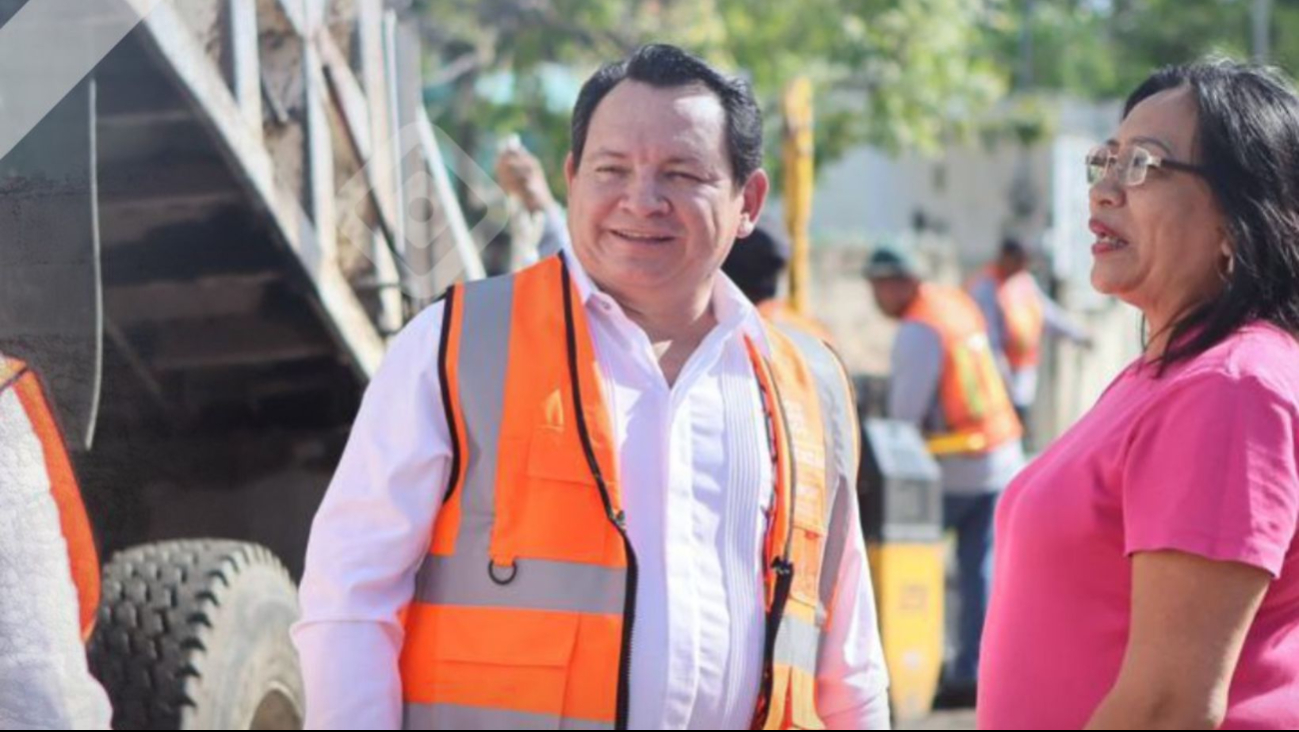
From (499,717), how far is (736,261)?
9.84ft

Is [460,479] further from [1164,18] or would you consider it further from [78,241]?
[1164,18]

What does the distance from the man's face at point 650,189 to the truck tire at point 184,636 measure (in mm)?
2011

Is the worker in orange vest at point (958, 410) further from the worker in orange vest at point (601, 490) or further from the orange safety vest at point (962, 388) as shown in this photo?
the worker in orange vest at point (601, 490)

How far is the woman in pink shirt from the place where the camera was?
269 cm

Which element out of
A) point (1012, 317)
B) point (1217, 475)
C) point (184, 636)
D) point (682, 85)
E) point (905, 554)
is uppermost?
point (682, 85)

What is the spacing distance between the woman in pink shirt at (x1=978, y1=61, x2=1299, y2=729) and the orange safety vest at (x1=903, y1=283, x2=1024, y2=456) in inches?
233

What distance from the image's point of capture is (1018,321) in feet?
40.0

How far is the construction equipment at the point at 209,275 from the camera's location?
12.6 feet

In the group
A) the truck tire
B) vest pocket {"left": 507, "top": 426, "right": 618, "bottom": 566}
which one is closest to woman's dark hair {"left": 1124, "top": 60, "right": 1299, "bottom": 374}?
vest pocket {"left": 507, "top": 426, "right": 618, "bottom": 566}

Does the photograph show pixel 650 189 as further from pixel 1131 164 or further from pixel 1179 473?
pixel 1179 473

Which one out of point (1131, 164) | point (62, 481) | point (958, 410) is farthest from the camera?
point (958, 410)

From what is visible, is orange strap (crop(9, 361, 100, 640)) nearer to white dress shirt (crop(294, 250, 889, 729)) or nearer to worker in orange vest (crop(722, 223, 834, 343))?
white dress shirt (crop(294, 250, 889, 729))

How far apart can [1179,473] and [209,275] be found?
2824 mm

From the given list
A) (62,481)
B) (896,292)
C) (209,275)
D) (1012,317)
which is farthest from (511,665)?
(1012,317)
